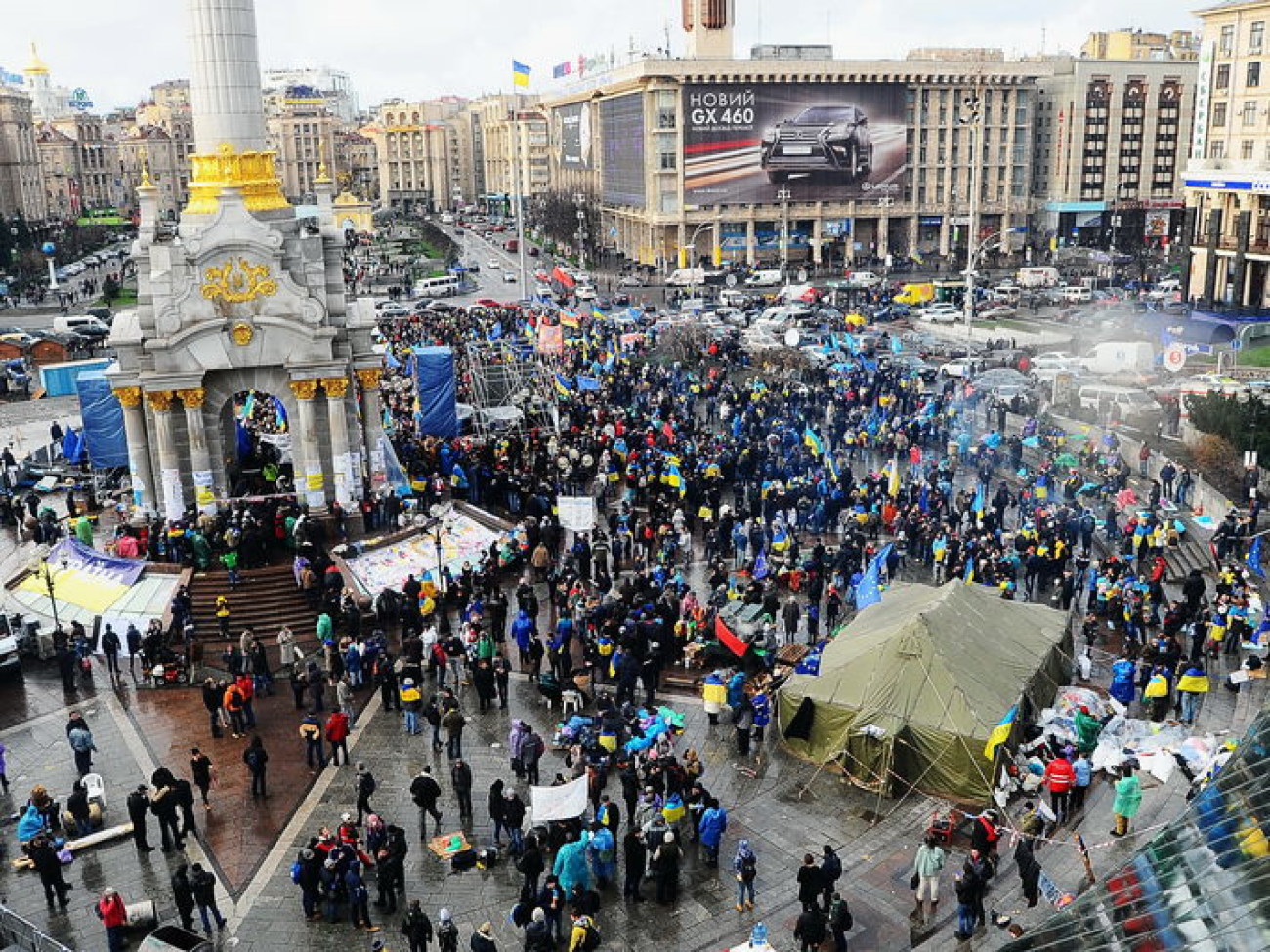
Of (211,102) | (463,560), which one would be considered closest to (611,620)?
(463,560)

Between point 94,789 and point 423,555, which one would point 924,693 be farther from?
point 423,555

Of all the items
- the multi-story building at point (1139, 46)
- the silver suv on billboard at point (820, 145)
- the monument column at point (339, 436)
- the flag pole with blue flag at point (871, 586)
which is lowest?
the flag pole with blue flag at point (871, 586)

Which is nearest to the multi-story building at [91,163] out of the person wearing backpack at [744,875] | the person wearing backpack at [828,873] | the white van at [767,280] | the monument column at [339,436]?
the white van at [767,280]

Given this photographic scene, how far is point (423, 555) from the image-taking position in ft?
101

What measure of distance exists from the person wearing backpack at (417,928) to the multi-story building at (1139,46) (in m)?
122

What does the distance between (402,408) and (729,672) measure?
26214 millimetres

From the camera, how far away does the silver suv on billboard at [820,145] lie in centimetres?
10544

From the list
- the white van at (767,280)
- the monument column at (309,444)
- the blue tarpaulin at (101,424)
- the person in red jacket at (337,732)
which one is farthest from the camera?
the white van at (767,280)

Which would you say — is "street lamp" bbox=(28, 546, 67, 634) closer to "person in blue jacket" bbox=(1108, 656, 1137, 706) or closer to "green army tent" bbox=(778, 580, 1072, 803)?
"green army tent" bbox=(778, 580, 1072, 803)

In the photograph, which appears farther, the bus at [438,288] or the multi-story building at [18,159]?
the multi-story building at [18,159]

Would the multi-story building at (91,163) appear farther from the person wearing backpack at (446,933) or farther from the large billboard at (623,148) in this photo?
the person wearing backpack at (446,933)

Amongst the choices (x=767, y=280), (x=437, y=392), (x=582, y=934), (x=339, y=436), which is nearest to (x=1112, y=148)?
(x=767, y=280)

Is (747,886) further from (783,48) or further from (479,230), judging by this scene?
(479,230)

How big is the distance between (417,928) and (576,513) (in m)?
15.6
